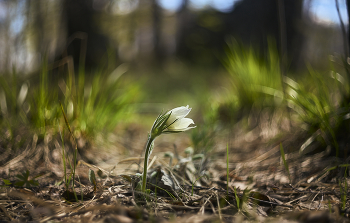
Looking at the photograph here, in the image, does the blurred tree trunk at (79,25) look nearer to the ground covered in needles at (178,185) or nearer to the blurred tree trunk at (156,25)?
the ground covered in needles at (178,185)

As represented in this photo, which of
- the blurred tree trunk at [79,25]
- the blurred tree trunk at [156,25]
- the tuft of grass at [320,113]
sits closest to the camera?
the tuft of grass at [320,113]

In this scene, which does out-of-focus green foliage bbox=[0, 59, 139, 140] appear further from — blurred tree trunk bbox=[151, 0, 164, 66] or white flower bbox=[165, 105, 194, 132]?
blurred tree trunk bbox=[151, 0, 164, 66]

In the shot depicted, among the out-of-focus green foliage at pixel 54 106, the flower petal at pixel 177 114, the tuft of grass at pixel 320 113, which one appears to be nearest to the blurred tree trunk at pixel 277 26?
the tuft of grass at pixel 320 113

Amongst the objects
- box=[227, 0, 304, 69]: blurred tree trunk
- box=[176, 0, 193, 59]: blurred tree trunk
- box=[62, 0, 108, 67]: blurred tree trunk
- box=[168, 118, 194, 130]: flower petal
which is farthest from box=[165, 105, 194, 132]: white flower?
box=[176, 0, 193, 59]: blurred tree trunk

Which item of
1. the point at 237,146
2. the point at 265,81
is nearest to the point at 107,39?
the point at 265,81

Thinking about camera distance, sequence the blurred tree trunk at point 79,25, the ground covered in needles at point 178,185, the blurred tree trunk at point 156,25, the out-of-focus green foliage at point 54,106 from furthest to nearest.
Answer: the blurred tree trunk at point 156,25, the blurred tree trunk at point 79,25, the out-of-focus green foliage at point 54,106, the ground covered in needles at point 178,185

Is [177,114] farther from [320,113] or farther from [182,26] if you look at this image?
[182,26]

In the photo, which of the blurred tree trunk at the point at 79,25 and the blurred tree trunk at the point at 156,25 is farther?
the blurred tree trunk at the point at 156,25

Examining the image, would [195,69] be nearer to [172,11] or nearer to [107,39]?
[107,39]
